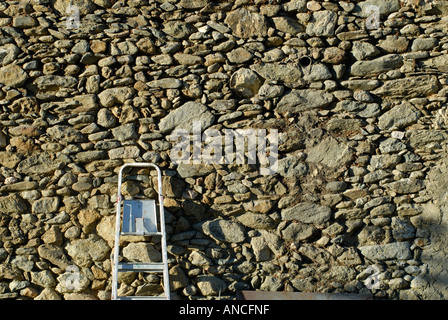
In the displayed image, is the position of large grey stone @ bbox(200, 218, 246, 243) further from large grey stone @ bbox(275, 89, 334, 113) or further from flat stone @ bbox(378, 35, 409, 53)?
flat stone @ bbox(378, 35, 409, 53)

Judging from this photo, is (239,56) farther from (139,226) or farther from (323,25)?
(139,226)

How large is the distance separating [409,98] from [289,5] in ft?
3.89

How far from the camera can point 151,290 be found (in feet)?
12.0

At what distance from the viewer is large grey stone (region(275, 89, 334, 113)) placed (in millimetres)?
3951

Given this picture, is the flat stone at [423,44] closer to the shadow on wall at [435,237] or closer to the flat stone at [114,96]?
the shadow on wall at [435,237]

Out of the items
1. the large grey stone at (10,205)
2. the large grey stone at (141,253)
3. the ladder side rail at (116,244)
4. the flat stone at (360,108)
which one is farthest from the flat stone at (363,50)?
the large grey stone at (10,205)

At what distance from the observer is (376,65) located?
3.98m

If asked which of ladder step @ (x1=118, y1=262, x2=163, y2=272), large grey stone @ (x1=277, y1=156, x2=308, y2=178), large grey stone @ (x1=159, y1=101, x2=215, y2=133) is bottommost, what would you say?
ladder step @ (x1=118, y1=262, x2=163, y2=272)

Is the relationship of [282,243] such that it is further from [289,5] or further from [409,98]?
[289,5]

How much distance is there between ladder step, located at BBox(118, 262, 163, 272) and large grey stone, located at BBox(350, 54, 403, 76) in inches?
82.4

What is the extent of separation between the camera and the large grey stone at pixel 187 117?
3889 mm

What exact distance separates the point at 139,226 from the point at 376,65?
7.14ft

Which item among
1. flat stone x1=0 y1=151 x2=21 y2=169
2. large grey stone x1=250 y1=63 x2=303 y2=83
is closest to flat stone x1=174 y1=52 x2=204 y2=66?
large grey stone x1=250 y1=63 x2=303 y2=83

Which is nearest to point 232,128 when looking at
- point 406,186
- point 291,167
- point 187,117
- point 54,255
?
point 187,117
